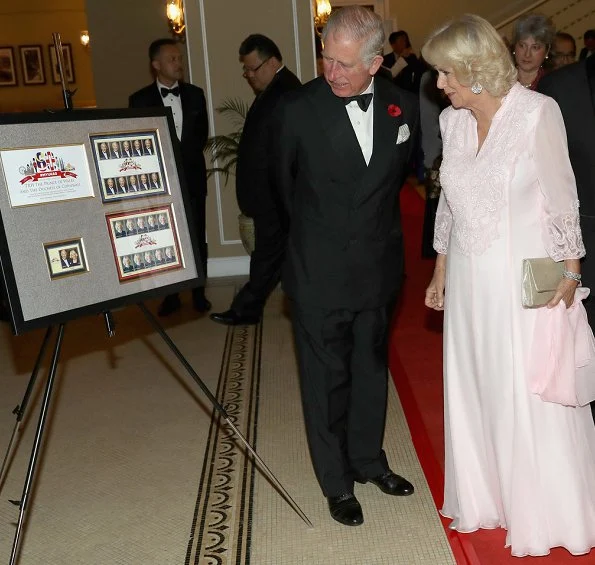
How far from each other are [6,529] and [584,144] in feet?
8.48

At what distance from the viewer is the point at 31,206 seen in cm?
275

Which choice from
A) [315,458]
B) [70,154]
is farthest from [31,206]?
[315,458]

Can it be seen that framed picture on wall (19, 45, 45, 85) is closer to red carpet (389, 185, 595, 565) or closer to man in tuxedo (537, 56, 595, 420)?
red carpet (389, 185, 595, 565)

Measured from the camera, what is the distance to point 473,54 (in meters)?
2.65

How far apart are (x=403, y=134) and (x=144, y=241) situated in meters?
0.98

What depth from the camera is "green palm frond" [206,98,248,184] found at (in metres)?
7.19

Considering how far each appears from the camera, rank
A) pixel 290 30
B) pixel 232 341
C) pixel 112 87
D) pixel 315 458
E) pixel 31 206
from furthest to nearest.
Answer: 1. pixel 112 87
2. pixel 290 30
3. pixel 232 341
4. pixel 315 458
5. pixel 31 206

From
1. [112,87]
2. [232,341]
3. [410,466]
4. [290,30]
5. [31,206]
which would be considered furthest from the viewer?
[112,87]

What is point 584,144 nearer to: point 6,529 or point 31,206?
point 31,206

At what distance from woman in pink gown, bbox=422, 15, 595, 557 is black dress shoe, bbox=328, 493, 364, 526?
39 cm

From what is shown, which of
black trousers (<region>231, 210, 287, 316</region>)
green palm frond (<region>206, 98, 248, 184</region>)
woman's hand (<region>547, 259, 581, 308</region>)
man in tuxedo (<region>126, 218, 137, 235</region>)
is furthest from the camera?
green palm frond (<region>206, 98, 248, 184</region>)

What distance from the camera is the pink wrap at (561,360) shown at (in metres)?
2.79

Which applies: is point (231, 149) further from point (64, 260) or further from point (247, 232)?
point (64, 260)

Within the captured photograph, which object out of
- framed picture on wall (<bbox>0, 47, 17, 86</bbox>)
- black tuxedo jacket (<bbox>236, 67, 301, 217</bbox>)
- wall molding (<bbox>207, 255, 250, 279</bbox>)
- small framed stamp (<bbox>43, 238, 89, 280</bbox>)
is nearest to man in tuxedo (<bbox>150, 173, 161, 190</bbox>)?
small framed stamp (<bbox>43, 238, 89, 280</bbox>)
